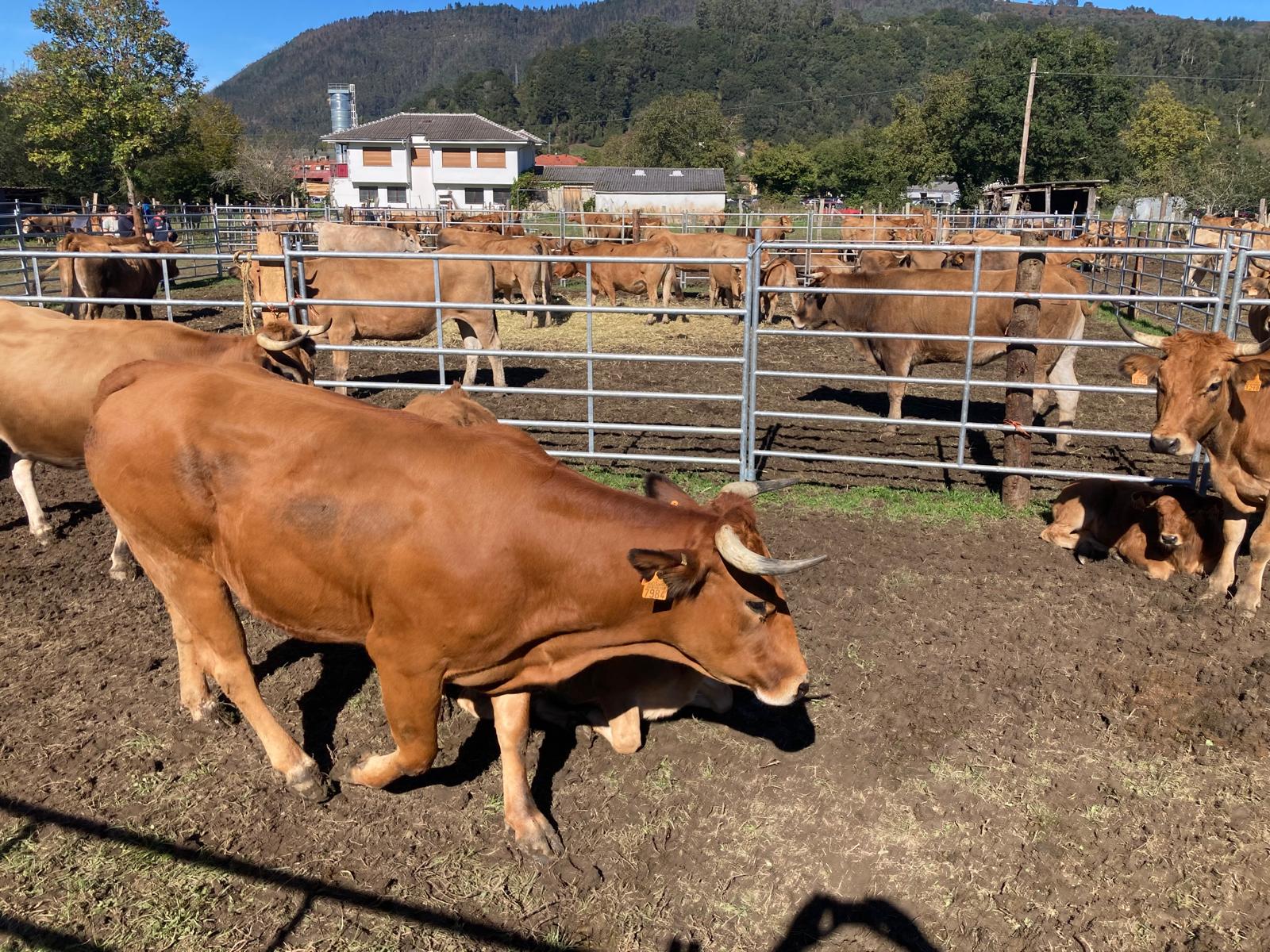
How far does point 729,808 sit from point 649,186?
212 ft

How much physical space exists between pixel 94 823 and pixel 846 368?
10727mm

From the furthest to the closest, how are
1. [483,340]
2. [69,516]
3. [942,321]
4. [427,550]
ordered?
[483,340] → [942,321] → [69,516] → [427,550]

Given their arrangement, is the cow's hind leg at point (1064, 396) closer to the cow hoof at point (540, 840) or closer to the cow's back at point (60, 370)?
the cow hoof at point (540, 840)

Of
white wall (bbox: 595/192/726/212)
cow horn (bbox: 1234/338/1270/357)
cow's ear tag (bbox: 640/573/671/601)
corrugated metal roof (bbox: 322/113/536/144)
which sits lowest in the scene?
cow's ear tag (bbox: 640/573/671/601)

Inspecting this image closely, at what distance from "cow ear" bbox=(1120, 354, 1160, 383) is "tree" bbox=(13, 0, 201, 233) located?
28728 mm

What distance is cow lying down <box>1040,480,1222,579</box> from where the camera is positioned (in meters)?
5.99

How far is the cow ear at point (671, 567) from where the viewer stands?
121 inches

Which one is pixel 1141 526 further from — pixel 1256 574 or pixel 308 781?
pixel 308 781

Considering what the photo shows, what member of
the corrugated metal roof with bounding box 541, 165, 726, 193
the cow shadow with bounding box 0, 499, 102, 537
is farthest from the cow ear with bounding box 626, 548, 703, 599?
the corrugated metal roof with bounding box 541, 165, 726, 193

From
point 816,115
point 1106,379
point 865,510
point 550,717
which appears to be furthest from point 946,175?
point 816,115

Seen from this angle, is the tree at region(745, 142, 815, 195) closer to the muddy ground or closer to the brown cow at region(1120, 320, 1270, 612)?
the brown cow at region(1120, 320, 1270, 612)

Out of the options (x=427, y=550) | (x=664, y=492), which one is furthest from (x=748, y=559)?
(x=427, y=550)

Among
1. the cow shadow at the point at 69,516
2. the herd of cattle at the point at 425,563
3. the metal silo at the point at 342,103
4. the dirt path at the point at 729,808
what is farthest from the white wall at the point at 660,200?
the metal silo at the point at 342,103

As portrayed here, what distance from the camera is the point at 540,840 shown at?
11.8ft
